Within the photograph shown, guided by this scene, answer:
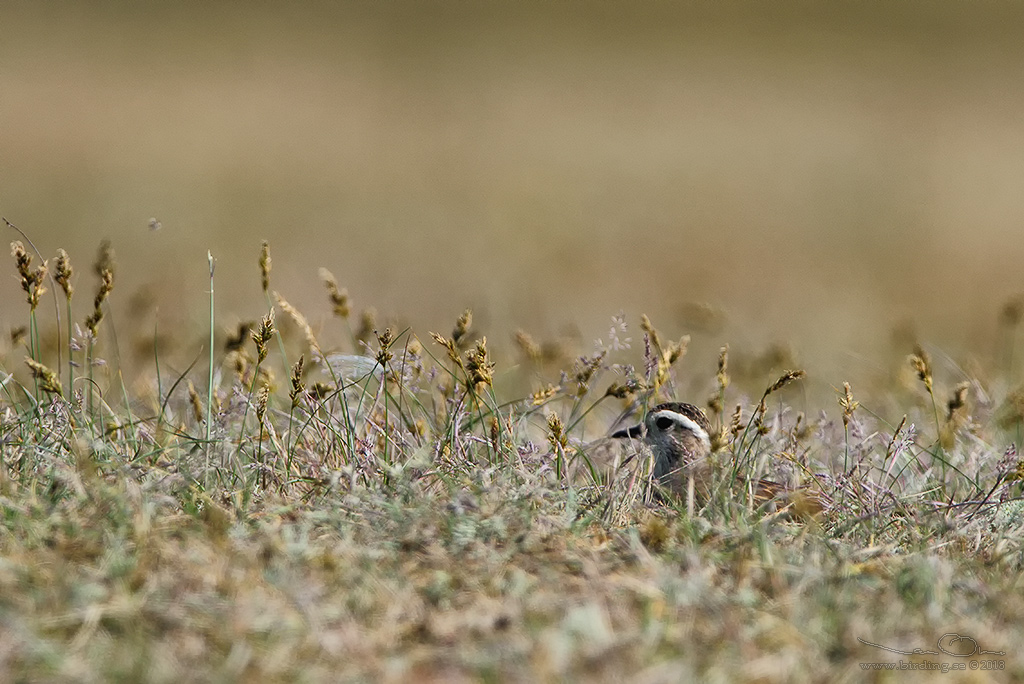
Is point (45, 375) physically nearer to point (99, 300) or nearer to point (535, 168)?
point (99, 300)

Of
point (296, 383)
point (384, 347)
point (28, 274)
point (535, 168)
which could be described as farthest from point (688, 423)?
point (535, 168)

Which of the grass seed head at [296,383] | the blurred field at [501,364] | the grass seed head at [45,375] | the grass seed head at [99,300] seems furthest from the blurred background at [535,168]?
the grass seed head at [45,375]

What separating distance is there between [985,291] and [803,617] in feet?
36.9

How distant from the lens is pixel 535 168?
1981cm

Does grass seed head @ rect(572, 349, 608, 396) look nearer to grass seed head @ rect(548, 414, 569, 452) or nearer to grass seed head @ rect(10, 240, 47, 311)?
grass seed head @ rect(548, 414, 569, 452)

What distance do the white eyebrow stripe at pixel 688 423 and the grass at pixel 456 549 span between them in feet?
0.46

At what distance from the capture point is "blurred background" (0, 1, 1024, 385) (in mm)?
12336

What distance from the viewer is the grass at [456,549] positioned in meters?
3.04

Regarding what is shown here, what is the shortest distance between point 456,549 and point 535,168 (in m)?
16.6

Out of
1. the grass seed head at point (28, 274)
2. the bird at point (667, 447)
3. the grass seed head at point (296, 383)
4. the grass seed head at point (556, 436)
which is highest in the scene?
the grass seed head at point (28, 274)

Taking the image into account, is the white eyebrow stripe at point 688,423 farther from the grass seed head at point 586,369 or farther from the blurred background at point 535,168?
the blurred background at point 535,168

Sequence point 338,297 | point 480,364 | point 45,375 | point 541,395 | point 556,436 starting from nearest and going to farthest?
point 45,375, point 480,364, point 556,436, point 541,395, point 338,297

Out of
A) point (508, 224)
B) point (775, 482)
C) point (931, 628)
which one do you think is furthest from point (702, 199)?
point (931, 628)

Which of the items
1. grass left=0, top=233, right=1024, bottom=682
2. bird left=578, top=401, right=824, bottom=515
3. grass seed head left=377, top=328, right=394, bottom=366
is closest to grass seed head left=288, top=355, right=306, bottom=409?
grass left=0, top=233, right=1024, bottom=682
